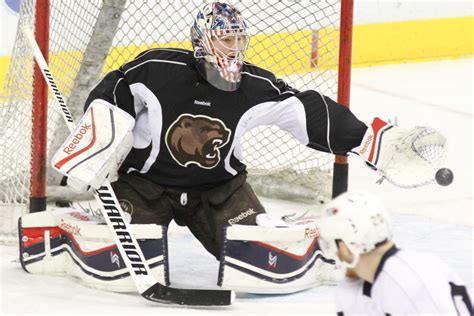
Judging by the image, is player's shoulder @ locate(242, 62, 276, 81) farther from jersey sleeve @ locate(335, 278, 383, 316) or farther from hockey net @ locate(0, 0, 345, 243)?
jersey sleeve @ locate(335, 278, 383, 316)

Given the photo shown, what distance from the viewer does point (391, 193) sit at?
5121 mm

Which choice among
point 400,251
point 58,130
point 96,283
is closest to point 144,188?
point 96,283

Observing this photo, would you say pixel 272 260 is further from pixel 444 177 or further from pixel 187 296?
pixel 444 177

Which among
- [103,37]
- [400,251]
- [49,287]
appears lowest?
[49,287]

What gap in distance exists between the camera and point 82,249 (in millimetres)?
3680

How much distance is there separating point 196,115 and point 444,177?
0.74 meters

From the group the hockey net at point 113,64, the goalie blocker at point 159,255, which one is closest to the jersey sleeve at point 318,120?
the goalie blocker at point 159,255

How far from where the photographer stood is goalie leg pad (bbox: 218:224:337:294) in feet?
11.8

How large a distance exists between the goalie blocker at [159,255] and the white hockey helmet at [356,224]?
124 centimetres

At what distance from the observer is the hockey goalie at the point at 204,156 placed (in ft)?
11.8

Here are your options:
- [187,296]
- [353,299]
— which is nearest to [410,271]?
[353,299]

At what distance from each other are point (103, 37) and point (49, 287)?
3.91 feet

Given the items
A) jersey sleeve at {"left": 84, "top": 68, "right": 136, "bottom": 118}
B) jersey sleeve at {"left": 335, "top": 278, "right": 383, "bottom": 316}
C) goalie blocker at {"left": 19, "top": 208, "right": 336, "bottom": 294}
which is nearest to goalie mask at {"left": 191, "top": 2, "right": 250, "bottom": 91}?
jersey sleeve at {"left": 84, "top": 68, "right": 136, "bottom": 118}

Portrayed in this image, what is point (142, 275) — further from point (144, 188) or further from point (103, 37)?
point (103, 37)
